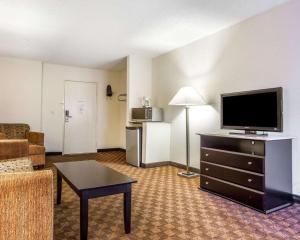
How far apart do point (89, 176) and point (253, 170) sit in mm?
1698

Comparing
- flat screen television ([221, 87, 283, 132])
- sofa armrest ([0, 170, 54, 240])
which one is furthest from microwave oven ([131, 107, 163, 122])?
sofa armrest ([0, 170, 54, 240])

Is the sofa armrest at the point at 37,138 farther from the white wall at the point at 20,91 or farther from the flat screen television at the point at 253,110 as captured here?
the flat screen television at the point at 253,110

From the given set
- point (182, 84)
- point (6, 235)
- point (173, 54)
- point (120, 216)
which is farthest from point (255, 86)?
point (6, 235)

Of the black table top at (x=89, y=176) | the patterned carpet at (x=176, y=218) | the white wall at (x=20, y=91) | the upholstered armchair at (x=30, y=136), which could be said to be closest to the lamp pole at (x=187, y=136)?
the patterned carpet at (x=176, y=218)

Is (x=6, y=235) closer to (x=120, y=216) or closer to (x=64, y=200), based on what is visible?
(x=120, y=216)

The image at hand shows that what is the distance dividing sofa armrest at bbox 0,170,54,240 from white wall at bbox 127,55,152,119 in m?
3.93

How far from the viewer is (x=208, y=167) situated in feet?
10.2

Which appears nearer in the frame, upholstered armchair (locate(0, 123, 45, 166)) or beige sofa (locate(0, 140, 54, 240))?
beige sofa (locate(0, 140, 54, 240))

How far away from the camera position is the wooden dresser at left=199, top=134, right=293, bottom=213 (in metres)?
2.44

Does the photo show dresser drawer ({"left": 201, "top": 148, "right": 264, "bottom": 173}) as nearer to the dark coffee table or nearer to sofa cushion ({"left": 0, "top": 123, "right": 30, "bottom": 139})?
the dark coffee table

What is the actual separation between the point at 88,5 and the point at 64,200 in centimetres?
236

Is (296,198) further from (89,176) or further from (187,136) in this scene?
(89,176)

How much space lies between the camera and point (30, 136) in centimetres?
482

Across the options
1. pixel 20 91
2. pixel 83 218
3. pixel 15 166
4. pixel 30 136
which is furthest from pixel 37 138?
pixel 83 218
